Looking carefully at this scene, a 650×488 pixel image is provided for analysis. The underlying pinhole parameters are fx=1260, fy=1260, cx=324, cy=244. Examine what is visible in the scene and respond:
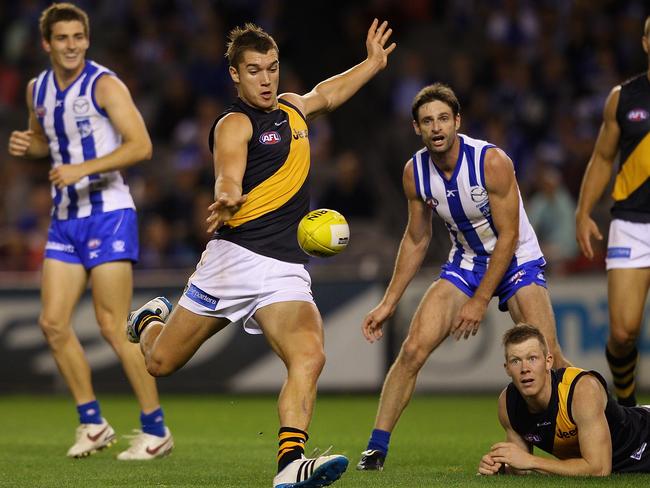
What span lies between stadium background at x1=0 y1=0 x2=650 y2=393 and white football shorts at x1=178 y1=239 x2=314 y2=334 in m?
6.80

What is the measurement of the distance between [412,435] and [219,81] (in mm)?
9110

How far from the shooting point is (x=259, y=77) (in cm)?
649

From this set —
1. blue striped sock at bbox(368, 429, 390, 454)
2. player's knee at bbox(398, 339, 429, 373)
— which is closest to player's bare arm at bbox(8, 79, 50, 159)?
player's knee at bbox(398, 339, 429, 373)

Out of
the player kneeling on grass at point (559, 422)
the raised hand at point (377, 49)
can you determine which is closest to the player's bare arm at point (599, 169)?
the raised hand at point (377, 49)

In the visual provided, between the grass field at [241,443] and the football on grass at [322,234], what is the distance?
125cm

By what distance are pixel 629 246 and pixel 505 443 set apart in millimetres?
2035

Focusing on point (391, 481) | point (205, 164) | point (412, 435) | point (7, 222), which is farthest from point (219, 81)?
Result: point (391, 481)

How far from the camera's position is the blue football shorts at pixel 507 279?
768 cm

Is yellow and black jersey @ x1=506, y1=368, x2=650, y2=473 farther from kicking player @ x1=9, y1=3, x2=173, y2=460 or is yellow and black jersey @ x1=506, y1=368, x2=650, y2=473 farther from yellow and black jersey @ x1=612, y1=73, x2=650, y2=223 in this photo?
kicking player @ x1=9, y1=3, x2=173, y2=460

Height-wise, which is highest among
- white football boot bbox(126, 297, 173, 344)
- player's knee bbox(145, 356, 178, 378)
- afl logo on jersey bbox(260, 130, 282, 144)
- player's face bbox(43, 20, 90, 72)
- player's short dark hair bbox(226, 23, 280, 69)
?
player's face bbox(43, 20, 90, 72)

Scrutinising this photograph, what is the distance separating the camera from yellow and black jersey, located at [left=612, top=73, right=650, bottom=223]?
8141 mm

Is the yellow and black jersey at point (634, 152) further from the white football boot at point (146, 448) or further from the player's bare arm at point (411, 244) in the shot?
the white football boot at point (146, 448)

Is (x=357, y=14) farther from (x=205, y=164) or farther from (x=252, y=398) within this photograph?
(x=252, y=398)

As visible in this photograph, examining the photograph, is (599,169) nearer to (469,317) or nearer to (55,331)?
(469,317)
